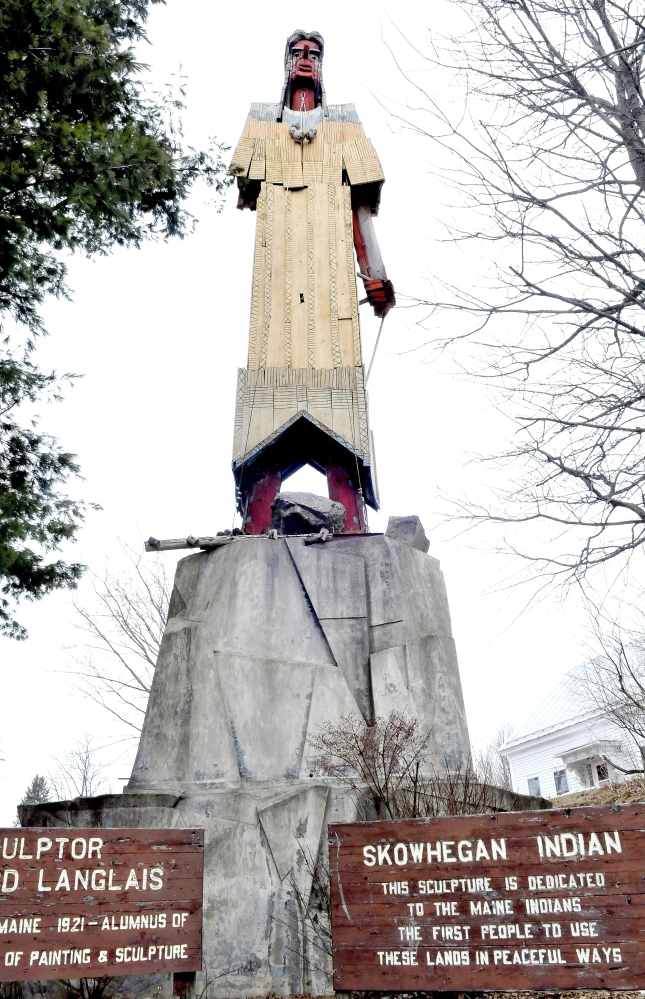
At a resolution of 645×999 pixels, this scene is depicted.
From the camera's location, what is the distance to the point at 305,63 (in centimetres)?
1509

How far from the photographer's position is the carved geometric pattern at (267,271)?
12.3m

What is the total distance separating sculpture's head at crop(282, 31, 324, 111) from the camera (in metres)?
14.9

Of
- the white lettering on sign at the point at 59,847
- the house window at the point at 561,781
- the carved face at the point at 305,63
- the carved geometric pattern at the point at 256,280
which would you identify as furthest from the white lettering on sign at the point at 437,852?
the house window at the point at 561,781

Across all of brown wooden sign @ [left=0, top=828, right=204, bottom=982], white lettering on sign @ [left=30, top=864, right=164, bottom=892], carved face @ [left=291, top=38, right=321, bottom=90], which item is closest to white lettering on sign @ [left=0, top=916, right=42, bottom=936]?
brown wooden sign @ [left=0, top=828, right=204, bottom=982]

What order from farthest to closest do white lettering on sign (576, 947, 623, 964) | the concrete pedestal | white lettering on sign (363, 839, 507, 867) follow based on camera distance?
the concrete pedestal < white lettering on sign (363, 839, 507, 867) < white lettering on sign (576, 947, 623, 964)

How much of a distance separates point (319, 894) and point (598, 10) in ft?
22.1

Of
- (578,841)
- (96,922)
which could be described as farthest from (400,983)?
(96,922)

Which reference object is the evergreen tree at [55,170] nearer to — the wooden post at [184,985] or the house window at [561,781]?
the wooden post at [184,985]

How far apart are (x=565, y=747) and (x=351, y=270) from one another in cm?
1643

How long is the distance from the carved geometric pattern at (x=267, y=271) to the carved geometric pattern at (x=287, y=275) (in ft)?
0.72

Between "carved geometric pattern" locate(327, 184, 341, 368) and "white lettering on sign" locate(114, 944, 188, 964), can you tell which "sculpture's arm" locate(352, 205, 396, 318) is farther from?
"white lettering on sign" locate(114, 944, 188, 964)

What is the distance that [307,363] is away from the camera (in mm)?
12133

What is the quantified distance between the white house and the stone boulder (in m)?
11.7

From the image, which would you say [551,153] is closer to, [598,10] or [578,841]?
[598,10]
